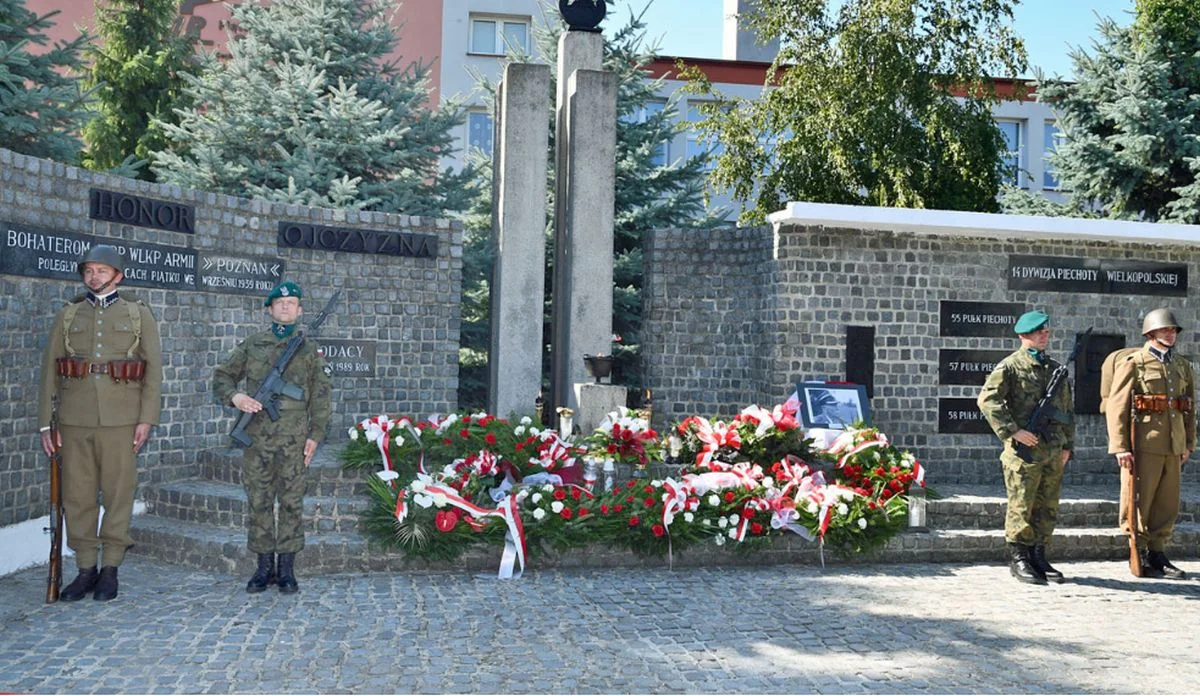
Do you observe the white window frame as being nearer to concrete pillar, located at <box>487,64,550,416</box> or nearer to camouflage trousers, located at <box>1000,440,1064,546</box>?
concrete pillar, located at <box>487,64,550,416</box>

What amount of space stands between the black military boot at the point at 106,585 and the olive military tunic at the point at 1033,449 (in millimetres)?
5813

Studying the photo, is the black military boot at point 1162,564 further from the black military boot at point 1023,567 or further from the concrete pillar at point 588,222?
the concrete pillar at point 588,222

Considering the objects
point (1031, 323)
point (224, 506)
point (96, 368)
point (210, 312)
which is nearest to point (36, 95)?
point (210, 312)

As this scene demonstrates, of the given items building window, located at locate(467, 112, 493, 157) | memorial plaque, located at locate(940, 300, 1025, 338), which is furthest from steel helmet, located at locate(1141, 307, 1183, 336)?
building window, located at locate(467, 112, 493, 157)

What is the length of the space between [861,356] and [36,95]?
28.4 ft

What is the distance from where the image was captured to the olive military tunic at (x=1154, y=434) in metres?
7.72

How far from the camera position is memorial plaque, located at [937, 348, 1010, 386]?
35.7 ft

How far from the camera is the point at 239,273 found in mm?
9719

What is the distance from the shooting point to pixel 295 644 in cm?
549

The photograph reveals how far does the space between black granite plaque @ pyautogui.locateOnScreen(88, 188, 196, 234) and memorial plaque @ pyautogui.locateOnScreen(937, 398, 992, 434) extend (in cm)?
746

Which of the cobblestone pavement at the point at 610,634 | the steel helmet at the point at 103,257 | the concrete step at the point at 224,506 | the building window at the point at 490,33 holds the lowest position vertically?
the cobblestone pavement at the point at 610,634

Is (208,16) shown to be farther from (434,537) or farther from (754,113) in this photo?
(434,537)

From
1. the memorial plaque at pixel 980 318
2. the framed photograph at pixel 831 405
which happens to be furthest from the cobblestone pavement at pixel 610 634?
the memorial plaque at pixel 980 318

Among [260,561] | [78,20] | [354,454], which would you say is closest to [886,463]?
[354,454]
